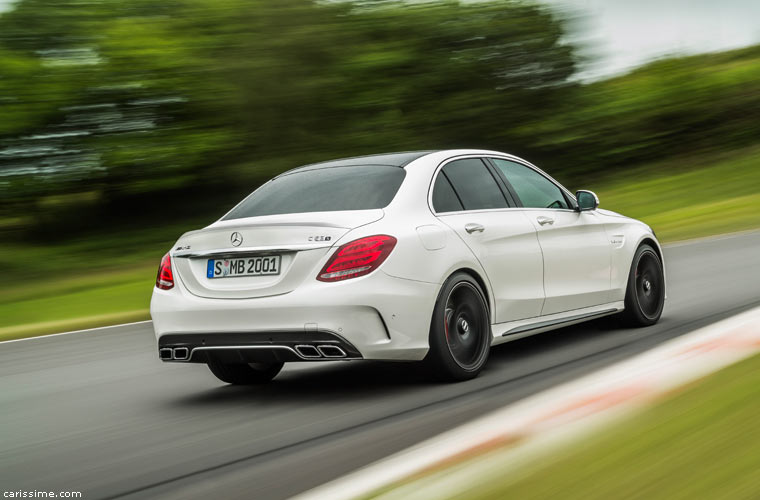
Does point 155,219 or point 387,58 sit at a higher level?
point 387,58

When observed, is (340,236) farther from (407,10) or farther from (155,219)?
(407,10)

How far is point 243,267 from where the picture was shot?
6.20 m

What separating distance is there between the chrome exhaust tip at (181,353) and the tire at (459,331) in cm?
147

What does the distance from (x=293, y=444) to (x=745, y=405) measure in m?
2.18

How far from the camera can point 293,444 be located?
206 inches

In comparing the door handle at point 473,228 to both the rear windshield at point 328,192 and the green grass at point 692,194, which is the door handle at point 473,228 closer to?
the rear windshield at point 328,192

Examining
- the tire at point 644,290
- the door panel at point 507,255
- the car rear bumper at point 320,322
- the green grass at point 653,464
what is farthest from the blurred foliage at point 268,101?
the green grass at point 653,464

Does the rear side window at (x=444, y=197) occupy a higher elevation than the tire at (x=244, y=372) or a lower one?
higher

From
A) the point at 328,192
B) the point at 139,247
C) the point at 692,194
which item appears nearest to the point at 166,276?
the point at 328,192

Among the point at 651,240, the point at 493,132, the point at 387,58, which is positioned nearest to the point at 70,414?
the point at 651,240

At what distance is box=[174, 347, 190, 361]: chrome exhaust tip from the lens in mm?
6355

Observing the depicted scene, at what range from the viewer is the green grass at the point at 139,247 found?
16.0 m

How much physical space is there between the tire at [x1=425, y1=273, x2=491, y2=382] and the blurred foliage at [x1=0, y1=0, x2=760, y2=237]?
20751 millimetres

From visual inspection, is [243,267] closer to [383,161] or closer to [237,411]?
[237,411]
